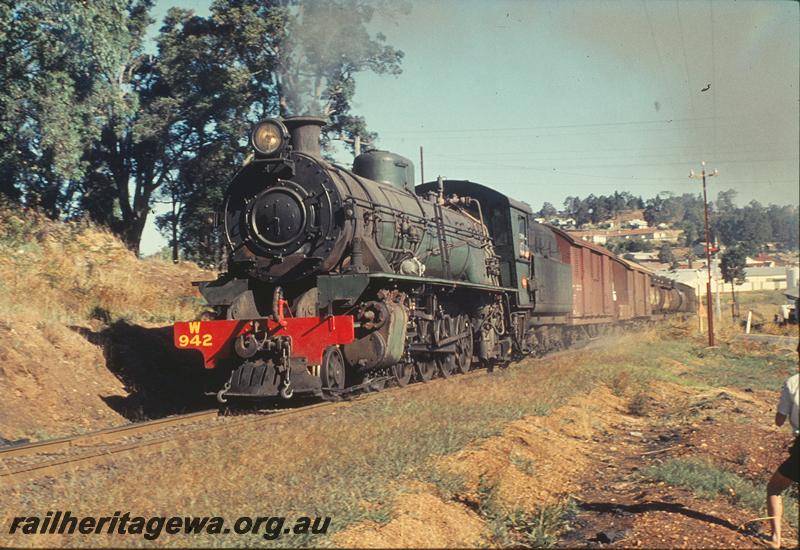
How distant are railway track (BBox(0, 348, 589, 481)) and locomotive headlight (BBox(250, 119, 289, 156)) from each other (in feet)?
12.0

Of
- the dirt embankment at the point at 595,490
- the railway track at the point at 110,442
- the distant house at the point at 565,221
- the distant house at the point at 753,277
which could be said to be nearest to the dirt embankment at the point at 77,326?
the railway track at the point at 110,442

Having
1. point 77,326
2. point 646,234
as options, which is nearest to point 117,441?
point 77,326

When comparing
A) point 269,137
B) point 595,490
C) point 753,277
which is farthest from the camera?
point 753,277

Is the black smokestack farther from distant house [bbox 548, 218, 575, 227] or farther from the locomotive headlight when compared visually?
distant house [bbox 548, 218, 575, 227]

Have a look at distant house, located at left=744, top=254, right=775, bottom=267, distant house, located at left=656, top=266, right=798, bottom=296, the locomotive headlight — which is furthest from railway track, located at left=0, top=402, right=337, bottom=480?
distant house, located at left=744, top=254, right=775, bottom=267

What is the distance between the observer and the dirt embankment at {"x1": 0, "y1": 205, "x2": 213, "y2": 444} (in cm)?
1075

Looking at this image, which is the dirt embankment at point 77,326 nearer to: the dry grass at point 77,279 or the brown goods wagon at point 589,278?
the dry grass at point 77,279

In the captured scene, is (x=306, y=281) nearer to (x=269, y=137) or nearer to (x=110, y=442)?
(x=269, y=137)

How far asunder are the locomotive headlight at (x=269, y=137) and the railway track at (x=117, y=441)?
3.67 meters

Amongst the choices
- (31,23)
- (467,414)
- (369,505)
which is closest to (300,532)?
(369,505)

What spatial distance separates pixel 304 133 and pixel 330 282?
8.51 ft

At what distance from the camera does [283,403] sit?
1176 centimetres

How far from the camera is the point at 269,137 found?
11297 millimetres

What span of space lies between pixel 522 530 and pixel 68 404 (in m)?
7.32
